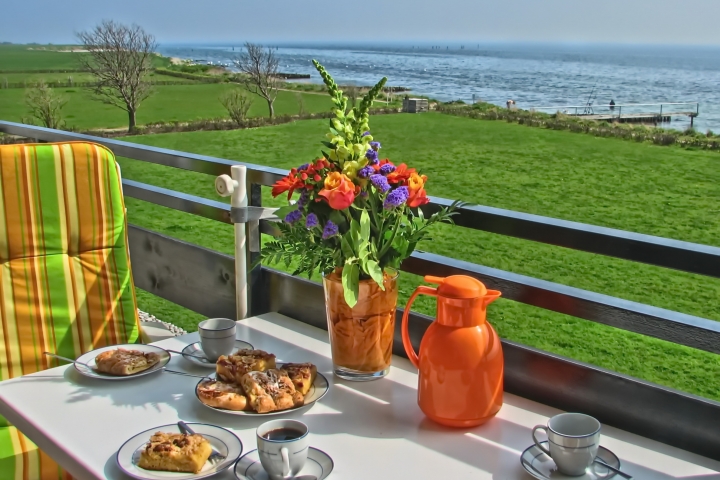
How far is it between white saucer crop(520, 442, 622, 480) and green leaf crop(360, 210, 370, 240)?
385 mm

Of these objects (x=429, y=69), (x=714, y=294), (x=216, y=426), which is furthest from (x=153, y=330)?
(x=429, y=69)

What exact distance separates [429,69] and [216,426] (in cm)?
2931

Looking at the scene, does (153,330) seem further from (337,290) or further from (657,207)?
(657,207)

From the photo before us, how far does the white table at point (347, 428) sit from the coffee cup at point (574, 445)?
56 mm

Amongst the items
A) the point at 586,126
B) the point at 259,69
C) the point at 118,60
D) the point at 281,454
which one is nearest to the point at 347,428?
the point at 281,454

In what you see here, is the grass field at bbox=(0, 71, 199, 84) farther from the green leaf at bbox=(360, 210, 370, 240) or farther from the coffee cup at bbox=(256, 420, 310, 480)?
the coffee cup at bbox=(256, 420, 310, 480)

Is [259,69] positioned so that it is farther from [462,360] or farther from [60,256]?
[462,360]

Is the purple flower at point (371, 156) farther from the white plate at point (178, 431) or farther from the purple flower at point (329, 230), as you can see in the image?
the white plate at point (178, 431)

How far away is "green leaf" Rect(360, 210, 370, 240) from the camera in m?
1.07

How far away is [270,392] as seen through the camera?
103 centimetres

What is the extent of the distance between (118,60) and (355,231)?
1905 cm

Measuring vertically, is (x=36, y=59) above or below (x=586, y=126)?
above

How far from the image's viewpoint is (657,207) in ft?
65.4

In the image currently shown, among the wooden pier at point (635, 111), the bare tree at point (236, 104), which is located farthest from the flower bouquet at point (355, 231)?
the wooden pier at point (635, 111)
